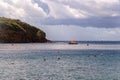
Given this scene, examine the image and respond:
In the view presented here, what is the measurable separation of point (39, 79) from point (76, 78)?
5639mm

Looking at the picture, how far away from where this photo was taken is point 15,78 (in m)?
46.3

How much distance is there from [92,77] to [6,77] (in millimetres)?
13309

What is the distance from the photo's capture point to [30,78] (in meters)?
46.3

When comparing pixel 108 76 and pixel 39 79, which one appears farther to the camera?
pixel 108 76

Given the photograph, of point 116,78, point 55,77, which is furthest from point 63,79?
point 116,78

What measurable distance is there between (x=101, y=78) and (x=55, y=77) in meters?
7.04

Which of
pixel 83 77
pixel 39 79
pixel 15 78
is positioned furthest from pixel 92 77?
pixel 15 78

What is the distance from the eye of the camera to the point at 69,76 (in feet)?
160

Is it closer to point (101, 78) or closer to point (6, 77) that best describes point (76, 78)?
point (101, 78)

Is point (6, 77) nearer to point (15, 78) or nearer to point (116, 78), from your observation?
point (15, 78)

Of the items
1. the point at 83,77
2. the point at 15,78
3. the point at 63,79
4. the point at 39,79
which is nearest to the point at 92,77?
the point at 83,77

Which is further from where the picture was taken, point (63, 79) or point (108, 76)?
point (108, 76)

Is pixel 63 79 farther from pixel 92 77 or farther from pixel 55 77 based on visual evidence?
pixel 92 77

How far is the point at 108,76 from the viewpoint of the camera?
162 ft
